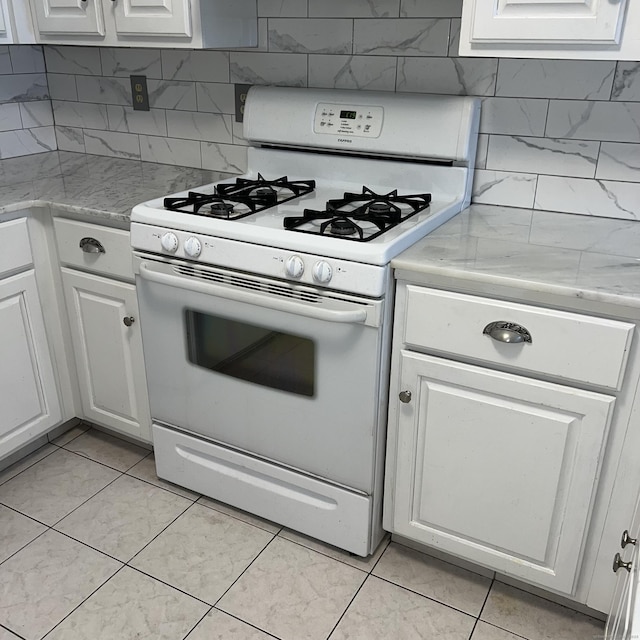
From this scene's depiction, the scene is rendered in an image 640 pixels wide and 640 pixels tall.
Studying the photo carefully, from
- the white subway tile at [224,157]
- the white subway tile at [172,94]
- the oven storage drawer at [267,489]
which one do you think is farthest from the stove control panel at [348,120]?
the oven storage drawer at [267,489]

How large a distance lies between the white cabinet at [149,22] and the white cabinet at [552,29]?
0.77 m

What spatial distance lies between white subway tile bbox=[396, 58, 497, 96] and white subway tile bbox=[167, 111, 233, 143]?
2.14 ft

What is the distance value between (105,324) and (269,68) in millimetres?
978

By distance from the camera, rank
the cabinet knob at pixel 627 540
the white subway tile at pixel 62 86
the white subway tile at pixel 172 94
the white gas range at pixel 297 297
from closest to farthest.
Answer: the cabinet knob at pixel 627 540 < the white gas range at pixel 297 297 < the white subway tile at pixel 172 94 < the white subway tile at pixel 62 86

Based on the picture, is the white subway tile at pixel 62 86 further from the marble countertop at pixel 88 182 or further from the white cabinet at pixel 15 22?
the white cabinet at pixel 15 22

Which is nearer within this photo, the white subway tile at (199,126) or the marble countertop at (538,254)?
the marble countertop at (538,254)

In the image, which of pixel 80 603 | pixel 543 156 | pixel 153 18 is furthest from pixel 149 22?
pixel 80 603

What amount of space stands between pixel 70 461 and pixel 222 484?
2.05 feet

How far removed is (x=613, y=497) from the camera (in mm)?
1426

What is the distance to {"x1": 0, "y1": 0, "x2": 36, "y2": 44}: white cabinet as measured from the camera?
2084 mm

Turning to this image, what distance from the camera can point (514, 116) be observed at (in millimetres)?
1807

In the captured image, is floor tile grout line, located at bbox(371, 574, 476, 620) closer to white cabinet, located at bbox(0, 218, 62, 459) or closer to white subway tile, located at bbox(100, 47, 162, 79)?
white cabinet, located at bbox(0, 218, 62, 459)

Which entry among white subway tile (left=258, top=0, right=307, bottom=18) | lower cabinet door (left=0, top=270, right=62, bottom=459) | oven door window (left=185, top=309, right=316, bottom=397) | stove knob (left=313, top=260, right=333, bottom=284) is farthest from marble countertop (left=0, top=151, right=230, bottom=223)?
stove knob (left=313, top=260, right=333, bottom=284)

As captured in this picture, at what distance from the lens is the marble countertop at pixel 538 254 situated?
1.31 metres
